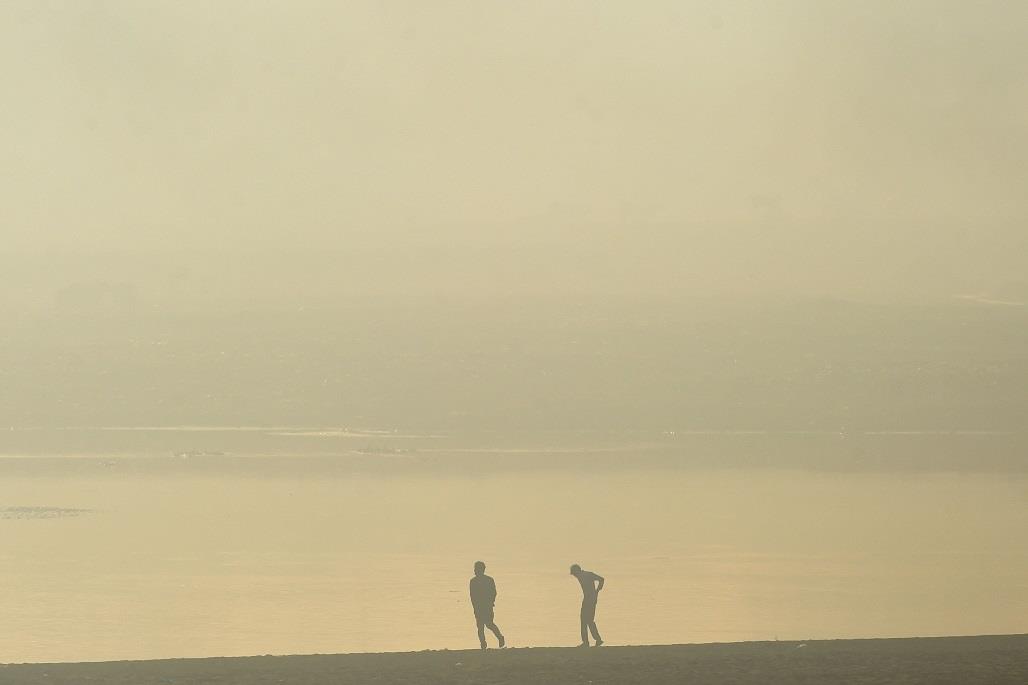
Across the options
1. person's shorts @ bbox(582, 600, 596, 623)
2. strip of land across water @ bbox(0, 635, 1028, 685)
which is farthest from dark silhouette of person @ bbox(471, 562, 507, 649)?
strip of land across water @ bbox(0, 635, 1028, 685)

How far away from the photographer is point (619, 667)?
21188 millimetres

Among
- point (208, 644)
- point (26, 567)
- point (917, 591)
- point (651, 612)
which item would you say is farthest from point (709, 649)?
point (26, 567)

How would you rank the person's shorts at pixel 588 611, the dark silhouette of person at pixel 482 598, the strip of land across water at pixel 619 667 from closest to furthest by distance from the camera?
the strip of land across water at pixel 619 667 < the dark silhouette of person at pixel 482 598 < the person's shorts at pixel 588 611

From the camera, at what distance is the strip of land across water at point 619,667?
20.0 metres

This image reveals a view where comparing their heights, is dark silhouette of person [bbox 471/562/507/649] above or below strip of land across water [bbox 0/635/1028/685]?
above

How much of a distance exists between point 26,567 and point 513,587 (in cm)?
5866

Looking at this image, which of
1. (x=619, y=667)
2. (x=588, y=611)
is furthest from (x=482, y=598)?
(x=619, y=667)

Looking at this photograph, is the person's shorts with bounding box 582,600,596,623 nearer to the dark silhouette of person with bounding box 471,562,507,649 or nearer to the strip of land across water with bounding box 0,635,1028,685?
the dark silhouette of person with bounding box 471,562,507,649

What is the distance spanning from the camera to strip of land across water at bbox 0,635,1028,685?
65.6ft

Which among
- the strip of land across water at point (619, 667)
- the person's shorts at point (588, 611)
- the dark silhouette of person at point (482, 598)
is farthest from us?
the person's shorts at point (588, 611)

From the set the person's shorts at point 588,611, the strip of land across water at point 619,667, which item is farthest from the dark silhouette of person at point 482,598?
the strip of land across water at point 619,667

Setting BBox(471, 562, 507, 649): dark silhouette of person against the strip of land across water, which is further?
BBox(471, 562, 507, 649): dark silhouette of person

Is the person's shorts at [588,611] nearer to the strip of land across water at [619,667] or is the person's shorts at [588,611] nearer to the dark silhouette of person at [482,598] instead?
the dark silhouette of person at [482,598]

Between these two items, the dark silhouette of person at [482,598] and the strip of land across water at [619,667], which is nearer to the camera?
the strip of land across water at [619,667]
